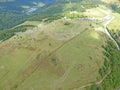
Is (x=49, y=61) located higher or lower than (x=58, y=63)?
higher

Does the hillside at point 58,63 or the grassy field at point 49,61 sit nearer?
the grassy field at point 49,61

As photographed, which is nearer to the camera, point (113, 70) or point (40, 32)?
point (113, 70)

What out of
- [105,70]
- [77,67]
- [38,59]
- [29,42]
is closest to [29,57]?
[38,59]

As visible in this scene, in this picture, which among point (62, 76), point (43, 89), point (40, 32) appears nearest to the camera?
point (43, 89)

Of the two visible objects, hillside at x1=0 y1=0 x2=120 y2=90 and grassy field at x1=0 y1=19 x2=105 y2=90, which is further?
hillside at x1=0 y1=0 x2=120 y2=90

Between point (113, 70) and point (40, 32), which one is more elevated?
point (40, 32)

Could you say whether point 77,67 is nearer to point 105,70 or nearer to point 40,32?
point 105,70

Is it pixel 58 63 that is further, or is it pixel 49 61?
pixel 58 63

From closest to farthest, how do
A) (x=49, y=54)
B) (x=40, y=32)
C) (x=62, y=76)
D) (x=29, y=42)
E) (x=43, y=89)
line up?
(x=43, y=89) < (x=62, y=76) < (x=49, y=54) < (x=29, y=42) < (x=40, y=32)
